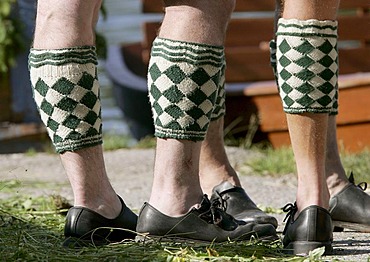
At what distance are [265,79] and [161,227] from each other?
3.91 meters

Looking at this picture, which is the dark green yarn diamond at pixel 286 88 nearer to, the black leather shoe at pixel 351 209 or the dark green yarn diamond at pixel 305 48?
the dark green yarn diamond at pixel 305 48

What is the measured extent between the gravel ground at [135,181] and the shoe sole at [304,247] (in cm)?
3

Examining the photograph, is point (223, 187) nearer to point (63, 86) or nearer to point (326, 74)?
point (326, 74)

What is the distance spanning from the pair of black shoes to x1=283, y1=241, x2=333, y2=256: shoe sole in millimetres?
142

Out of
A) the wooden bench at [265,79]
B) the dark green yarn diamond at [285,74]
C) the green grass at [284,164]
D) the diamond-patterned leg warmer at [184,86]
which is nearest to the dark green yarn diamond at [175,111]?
the diamond-patterned leg warmer at [184,86]

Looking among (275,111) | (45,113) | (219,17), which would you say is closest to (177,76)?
(219,17)

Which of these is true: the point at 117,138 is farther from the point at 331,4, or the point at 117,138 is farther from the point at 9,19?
the point at 331,4

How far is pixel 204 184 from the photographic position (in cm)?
275

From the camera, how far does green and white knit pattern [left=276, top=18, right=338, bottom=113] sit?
2281mm

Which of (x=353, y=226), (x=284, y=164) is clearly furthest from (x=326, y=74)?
(x=284, y=164)

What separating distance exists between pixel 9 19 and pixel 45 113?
13.7 ft

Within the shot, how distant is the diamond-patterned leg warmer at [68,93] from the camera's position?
7.45ft

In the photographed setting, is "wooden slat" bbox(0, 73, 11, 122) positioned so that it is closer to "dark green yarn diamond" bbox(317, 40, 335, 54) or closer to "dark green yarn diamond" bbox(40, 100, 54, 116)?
"dark green yarn diamond" bbox(40, 100, 54, 116)

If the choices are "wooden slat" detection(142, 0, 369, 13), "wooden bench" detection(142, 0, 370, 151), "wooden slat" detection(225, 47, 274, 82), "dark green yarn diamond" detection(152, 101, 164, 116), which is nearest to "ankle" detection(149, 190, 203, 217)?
"dark green yarn diamond" detection(152, 101, 164, 116)
